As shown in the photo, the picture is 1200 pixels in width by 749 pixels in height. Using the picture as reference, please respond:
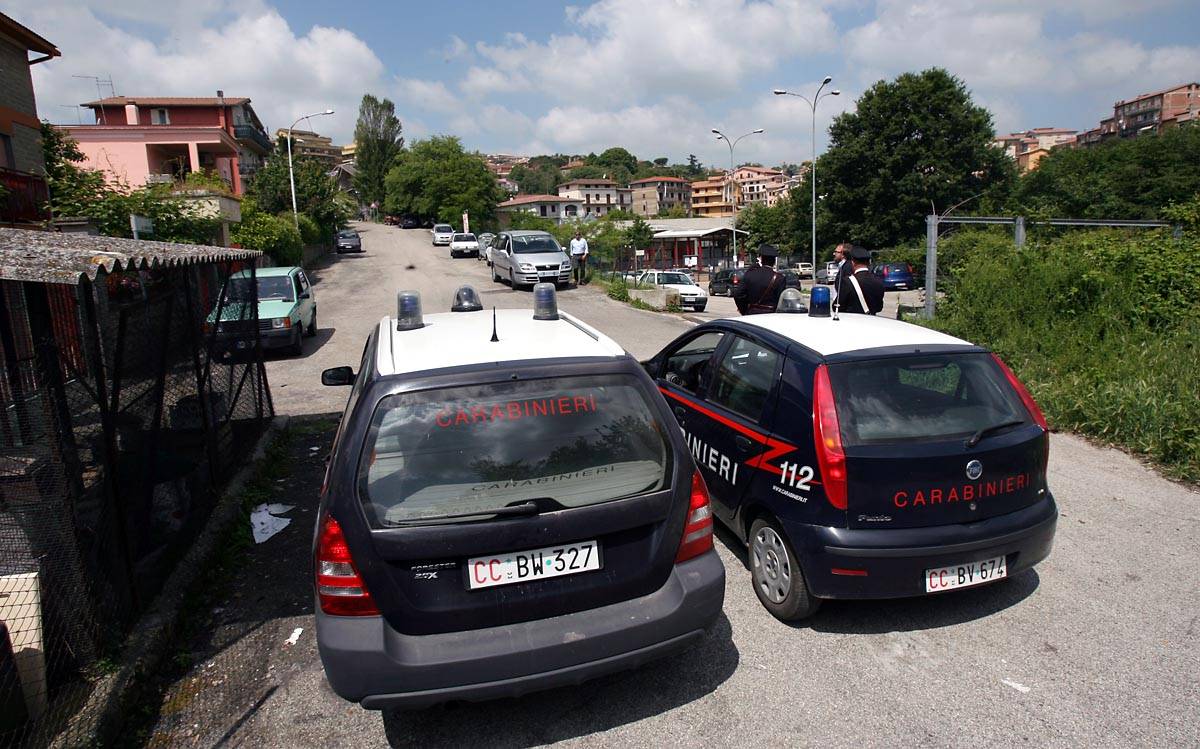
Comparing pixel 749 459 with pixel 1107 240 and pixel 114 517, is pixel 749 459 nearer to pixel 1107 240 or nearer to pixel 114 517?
pixel 114 517

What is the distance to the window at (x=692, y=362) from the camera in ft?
17.3

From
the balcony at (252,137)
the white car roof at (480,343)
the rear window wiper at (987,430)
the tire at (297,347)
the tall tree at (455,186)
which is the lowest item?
the tire at (297,347)

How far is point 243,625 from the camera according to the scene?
13.9ft

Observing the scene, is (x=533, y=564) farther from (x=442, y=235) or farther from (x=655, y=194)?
(x=655, y=194)

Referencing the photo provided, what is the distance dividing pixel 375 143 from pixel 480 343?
99847 millimetres

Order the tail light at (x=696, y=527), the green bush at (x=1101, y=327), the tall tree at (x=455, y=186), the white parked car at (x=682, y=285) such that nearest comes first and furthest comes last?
1. the tail light at (x=696, y=527)
2. the green bush at (x=1101, y=327)
3. the white parked car at (x=682, y=285)
4. the tall tree at (x=455, y=186)

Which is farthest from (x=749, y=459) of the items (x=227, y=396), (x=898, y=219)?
(x=898, y=219)

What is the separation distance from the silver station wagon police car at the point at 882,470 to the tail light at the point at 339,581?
219 centimetres

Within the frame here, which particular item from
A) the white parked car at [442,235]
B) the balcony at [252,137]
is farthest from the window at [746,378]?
the balcony at [252,137]

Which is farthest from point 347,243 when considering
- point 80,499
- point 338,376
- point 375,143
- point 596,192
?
point 596,192

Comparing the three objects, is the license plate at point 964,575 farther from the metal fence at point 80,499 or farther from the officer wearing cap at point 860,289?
the officer wearing cap at point 860,289

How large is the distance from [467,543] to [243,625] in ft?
7.19

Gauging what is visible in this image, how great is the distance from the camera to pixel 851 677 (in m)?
→ 3.55

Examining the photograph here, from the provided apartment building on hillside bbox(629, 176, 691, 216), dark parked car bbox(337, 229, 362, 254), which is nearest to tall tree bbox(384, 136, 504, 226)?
dark parked car bbox(337, 229, 362, 254)
